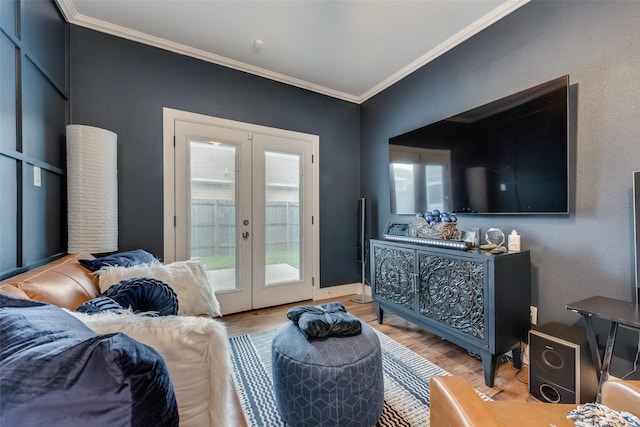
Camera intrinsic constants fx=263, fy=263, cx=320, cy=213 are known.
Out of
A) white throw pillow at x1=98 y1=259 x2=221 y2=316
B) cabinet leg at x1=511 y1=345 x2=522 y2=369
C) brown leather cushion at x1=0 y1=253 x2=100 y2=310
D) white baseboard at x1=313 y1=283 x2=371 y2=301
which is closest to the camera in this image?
brown leather cushion at x1=0 y1=253 x2=100 y2=310

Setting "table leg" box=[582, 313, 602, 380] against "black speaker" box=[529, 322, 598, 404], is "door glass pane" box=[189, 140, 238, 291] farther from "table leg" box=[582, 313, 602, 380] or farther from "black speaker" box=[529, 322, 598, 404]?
"table leg" box=[582, 313, 602, 380]

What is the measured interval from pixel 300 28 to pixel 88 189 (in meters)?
2.14

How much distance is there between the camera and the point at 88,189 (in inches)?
77.3

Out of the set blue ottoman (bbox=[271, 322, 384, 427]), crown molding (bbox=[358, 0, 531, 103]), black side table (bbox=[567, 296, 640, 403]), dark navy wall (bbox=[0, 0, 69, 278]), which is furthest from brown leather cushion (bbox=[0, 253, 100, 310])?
crown molding (bbox=[358, 0, 531, 103])

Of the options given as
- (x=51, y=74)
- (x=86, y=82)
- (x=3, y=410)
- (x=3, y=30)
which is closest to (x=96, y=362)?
(x=3, y=410)

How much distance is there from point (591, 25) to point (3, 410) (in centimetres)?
290

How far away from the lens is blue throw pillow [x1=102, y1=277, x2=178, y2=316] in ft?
4.07

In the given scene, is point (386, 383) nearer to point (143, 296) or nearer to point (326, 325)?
point (326, 325)

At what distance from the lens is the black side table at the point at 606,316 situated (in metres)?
1.24

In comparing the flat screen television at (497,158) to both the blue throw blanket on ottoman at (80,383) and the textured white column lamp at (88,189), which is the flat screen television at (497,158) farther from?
the textured white column lamp at (88,189)

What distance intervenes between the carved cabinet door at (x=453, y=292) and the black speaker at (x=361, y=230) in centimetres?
129

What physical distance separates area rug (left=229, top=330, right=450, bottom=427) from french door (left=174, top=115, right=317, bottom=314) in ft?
2.54

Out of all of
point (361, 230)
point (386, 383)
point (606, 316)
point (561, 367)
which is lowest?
point (386, 383)

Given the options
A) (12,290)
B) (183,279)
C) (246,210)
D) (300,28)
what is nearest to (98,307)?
(12,290)
